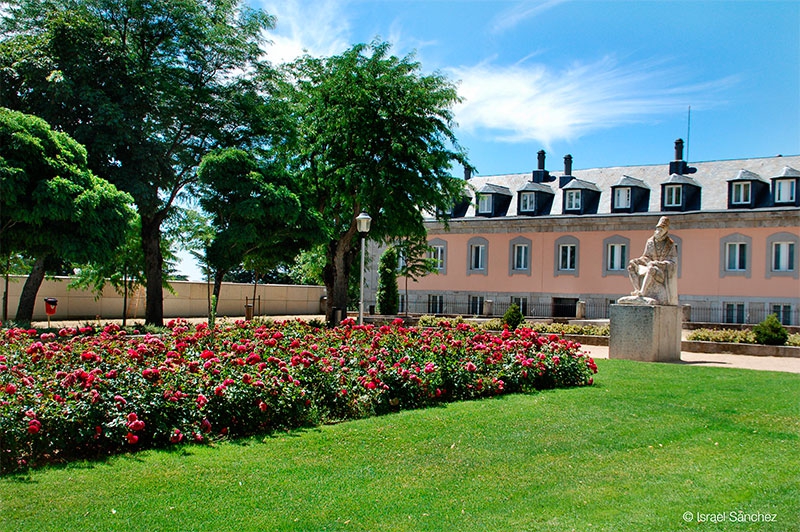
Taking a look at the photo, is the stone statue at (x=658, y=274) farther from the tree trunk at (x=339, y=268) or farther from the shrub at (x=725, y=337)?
the tree trunk at (x=339, y=268)

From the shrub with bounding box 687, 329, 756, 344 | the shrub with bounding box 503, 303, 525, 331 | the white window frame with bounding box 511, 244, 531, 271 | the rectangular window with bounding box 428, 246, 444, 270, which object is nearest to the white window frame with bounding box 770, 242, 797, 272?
the white window frame with bounding box 511, 244, 531, 271

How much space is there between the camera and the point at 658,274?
1727cm

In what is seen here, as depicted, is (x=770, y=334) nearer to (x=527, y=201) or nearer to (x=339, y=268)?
(x=339, y=268)

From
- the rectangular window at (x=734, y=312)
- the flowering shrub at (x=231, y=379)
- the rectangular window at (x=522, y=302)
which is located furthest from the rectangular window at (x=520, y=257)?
the flowering shrub at (x=231, y=379)

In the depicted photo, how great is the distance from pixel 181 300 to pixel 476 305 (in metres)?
18.4

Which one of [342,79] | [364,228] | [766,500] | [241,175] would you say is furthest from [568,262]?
[766,500]

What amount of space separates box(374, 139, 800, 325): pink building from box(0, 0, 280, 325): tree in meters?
11.9

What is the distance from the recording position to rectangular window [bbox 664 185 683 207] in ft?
129

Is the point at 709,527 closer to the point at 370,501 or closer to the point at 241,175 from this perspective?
the point at 370,501

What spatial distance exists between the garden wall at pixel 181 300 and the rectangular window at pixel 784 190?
99.1ft

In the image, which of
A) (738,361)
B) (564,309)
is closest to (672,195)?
(564,309)

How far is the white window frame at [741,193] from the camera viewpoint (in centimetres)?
3716

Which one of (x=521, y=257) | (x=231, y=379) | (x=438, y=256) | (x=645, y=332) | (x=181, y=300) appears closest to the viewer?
(x=231, y=379)

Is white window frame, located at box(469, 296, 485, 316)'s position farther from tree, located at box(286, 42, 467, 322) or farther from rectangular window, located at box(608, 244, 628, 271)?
tree, located at box(286, 42, 467, 322)
